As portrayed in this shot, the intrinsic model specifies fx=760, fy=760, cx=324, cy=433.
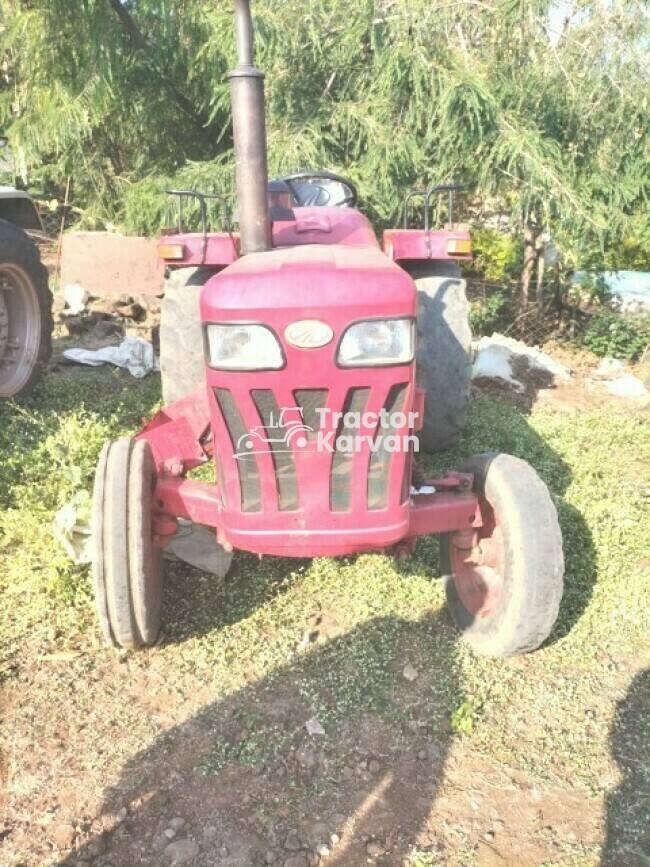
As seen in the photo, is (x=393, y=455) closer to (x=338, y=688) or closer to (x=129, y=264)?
(x=338, y=688)

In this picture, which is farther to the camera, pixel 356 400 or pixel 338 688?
pixel 338 688

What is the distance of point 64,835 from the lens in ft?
6.13

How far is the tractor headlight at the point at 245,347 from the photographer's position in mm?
1940

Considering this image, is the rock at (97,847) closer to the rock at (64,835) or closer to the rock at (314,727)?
the rock at (64,835)

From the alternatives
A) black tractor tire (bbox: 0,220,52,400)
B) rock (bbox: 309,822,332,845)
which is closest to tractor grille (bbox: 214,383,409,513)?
rock (bbox: 309,822,332,845)

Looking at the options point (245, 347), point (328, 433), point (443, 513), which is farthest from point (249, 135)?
point (443, 513)

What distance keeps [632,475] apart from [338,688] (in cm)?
213

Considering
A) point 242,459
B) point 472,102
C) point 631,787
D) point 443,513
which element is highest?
point 472,102

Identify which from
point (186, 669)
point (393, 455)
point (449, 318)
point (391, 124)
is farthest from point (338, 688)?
point (391, 124)

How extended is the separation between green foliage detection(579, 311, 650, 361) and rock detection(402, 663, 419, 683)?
3943 mm

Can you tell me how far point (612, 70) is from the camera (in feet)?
16.9

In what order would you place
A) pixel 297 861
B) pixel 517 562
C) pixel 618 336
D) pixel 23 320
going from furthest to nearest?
pixel 618 336 < pixel 23 320 < pixel 517 562 < pixel 297 861

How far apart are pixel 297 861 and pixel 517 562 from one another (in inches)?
41.1

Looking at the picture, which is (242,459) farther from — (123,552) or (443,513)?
(443,513)
